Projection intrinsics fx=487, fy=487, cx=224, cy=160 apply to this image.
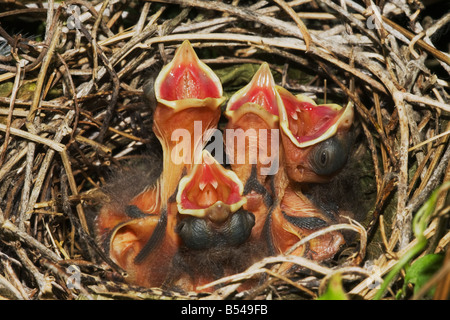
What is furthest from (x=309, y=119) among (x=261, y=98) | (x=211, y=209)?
(x=211, y=209)

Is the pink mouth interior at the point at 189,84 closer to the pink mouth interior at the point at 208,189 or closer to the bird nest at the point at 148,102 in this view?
the bird nest at the point at 148,102

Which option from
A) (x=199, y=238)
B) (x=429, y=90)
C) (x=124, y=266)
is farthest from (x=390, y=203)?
(x=124, y=266)

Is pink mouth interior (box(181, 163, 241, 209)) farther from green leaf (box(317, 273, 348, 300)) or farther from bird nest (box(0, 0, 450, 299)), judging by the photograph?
green leaf (box(317, 273, 348, 300))

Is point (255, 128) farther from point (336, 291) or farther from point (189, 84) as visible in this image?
point (336, 291)

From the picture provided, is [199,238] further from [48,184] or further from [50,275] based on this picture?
A: [48,184]

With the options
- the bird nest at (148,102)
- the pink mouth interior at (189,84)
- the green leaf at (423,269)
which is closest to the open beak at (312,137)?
the bird nest at (148,102)

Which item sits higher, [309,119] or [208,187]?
[309,119]

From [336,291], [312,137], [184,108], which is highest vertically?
[184,108]
